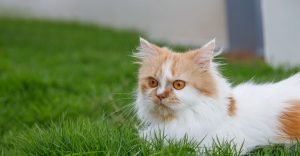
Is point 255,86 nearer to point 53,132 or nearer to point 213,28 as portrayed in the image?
point 53,132

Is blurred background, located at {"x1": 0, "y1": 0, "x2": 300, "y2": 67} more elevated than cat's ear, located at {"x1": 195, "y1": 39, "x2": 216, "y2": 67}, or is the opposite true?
blurred background, located at {"x1": 0, "y1": 0, "x2": 300, "y2": 67}

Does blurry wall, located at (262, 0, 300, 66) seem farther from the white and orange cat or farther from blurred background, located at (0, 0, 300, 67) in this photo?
blurred background, located at (0, 0, 300, 67)

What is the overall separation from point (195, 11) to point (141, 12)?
1265 millimetres

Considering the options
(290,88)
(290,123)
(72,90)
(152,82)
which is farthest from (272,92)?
(72,90)

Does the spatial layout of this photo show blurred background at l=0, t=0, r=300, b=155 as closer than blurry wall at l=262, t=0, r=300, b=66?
Yes

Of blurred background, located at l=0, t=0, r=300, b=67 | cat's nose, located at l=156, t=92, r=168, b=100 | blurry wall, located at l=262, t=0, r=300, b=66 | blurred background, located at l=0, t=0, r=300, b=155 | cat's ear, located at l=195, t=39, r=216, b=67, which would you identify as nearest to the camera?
cat's nose, located at l=156, t=92, r=168, b=100

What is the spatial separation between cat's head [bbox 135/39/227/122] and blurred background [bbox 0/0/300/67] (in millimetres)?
4893

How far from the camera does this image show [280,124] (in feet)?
10.1

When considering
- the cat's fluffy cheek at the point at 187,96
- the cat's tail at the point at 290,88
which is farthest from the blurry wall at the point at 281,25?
the cat's fluffy cheek at the point at 187,96

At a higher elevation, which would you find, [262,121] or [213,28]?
[213,28]

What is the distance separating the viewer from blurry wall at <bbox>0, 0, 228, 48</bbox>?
9984 mm

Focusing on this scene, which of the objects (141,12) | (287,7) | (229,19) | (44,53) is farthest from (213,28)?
(287,7)

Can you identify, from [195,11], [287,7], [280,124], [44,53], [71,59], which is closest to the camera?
[280,124]

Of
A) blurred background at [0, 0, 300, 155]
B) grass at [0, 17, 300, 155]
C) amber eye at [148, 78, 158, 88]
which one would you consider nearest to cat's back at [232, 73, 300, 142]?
grass at [0, 17, 300, 155]
